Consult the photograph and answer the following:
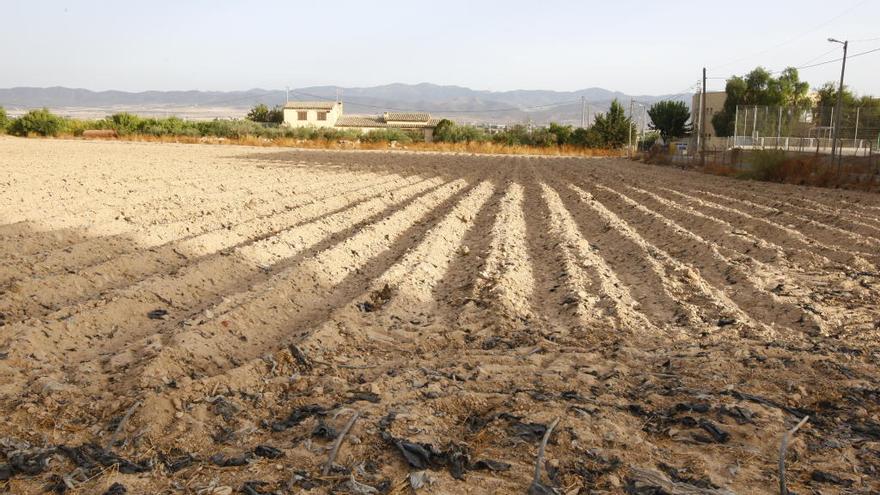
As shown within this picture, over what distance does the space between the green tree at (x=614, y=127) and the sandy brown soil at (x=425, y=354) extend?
4577cm

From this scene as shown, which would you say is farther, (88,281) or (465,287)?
(465,287)

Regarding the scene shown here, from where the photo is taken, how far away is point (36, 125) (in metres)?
48.7

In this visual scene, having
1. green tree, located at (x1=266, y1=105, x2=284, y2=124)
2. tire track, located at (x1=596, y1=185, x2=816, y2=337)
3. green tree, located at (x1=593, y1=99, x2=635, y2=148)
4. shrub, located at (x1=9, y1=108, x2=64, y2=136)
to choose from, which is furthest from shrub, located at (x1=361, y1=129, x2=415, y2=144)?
tire track, located at (x1=596, y1=185, x2=816, y2=337)

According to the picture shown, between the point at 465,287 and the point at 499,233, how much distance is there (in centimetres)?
362

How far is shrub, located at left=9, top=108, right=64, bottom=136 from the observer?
4862 cm

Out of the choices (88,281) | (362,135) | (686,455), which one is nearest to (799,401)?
(686,455)

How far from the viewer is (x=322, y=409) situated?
4.31 metres

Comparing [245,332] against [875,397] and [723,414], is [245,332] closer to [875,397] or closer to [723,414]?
[723,414]

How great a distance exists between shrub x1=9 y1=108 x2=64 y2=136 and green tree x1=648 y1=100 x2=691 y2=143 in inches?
1942

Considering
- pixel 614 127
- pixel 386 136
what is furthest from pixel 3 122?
pixel 614 127

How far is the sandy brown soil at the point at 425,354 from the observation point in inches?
141


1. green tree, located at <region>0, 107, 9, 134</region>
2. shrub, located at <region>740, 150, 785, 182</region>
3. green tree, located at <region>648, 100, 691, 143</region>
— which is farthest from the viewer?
green tree, located at <region>648, 100, 691, 143</region>

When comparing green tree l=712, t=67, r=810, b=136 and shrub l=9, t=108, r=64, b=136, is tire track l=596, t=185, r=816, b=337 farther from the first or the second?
green tree l=712, t=67, r=810, b=136

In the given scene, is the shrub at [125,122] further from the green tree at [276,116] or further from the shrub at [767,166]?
the shrub at [767,166]
